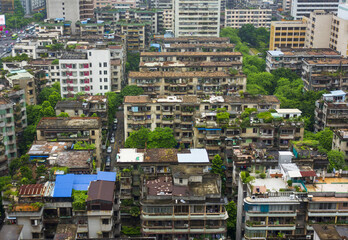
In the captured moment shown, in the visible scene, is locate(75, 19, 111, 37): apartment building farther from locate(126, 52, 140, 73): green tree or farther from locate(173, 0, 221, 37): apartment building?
locate(173, 0, 221, 37): apartment building

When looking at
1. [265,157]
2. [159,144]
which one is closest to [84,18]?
[159,144]

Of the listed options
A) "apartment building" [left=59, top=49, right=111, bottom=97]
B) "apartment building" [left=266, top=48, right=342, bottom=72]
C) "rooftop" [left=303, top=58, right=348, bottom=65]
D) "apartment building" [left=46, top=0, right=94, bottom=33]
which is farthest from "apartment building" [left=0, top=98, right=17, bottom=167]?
"apartment building" [left=46, top=0, right=94, bottom=33]

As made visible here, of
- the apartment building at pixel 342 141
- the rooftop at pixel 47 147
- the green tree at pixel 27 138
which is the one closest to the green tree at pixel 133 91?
the green tree at pixel 27 138

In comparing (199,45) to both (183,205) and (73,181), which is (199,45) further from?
(183,205)

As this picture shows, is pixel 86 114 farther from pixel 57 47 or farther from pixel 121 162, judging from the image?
pixel 57 47

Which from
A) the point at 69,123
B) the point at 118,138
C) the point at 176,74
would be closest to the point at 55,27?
the point at 176,74

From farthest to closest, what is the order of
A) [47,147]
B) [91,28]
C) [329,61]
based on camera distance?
[91,28] < [329,61] < [47,147]

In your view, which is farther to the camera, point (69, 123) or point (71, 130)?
point (69, 123)

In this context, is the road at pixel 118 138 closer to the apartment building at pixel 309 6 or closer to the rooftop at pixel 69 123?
the rooftop at pixel 69 123
